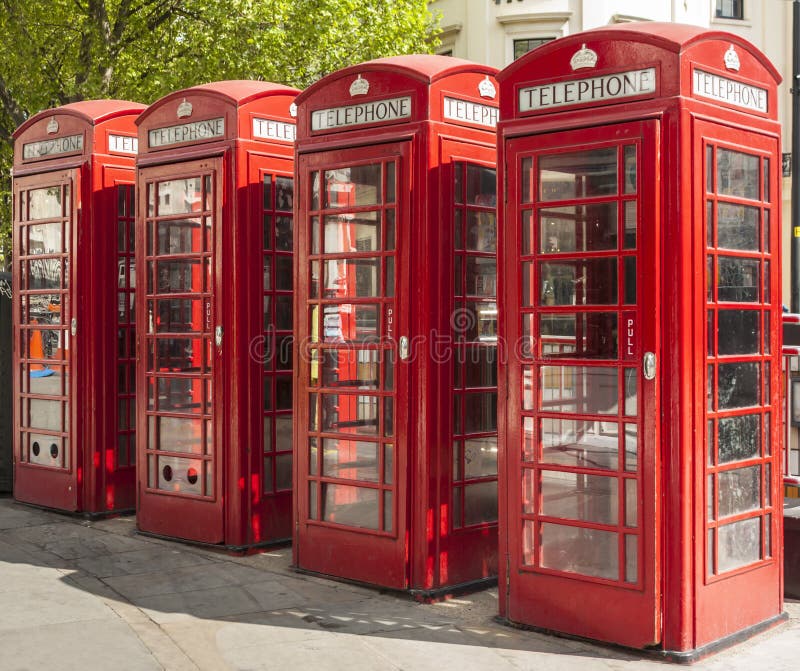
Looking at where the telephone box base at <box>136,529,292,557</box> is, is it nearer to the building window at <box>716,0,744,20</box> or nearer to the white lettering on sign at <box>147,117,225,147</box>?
the white lettering on sign at <box>147,117,225,147</box>

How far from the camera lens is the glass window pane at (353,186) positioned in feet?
20.3

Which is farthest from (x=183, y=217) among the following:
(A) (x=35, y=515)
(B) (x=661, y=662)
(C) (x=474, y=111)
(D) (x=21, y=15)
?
(D) (x=21, y=15)

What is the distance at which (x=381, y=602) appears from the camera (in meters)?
6.00

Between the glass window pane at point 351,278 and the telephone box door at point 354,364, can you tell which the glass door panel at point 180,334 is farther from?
the glass window pane at point 351,278

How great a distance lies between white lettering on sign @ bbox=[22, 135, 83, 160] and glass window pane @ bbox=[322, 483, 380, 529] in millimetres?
3751

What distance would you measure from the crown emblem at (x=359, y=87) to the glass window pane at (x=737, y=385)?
8.46 feet

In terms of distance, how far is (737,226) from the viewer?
5.23 m

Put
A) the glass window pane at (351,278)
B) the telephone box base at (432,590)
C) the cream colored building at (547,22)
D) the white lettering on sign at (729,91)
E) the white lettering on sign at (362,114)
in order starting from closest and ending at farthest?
the white lettering on sign at (729,91), the telephone box base at (432,590), the white lettering on sign at (362,114), the glass window pane at (351,278), the cream colored building at (547,22)

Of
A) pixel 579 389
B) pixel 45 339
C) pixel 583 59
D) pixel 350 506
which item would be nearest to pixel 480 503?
pixel 350 506

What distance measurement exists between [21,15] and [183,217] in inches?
426

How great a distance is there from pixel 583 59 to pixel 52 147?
5065 millimetres

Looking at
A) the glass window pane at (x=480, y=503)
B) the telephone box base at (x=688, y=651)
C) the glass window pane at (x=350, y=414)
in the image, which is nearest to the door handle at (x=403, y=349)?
the glass window pane at (x=350, y=414)

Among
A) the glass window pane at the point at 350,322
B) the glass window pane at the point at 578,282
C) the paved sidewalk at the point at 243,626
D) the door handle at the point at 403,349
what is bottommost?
the paved sidewalk at the point at 243,626

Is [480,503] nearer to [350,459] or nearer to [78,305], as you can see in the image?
[350,459]
